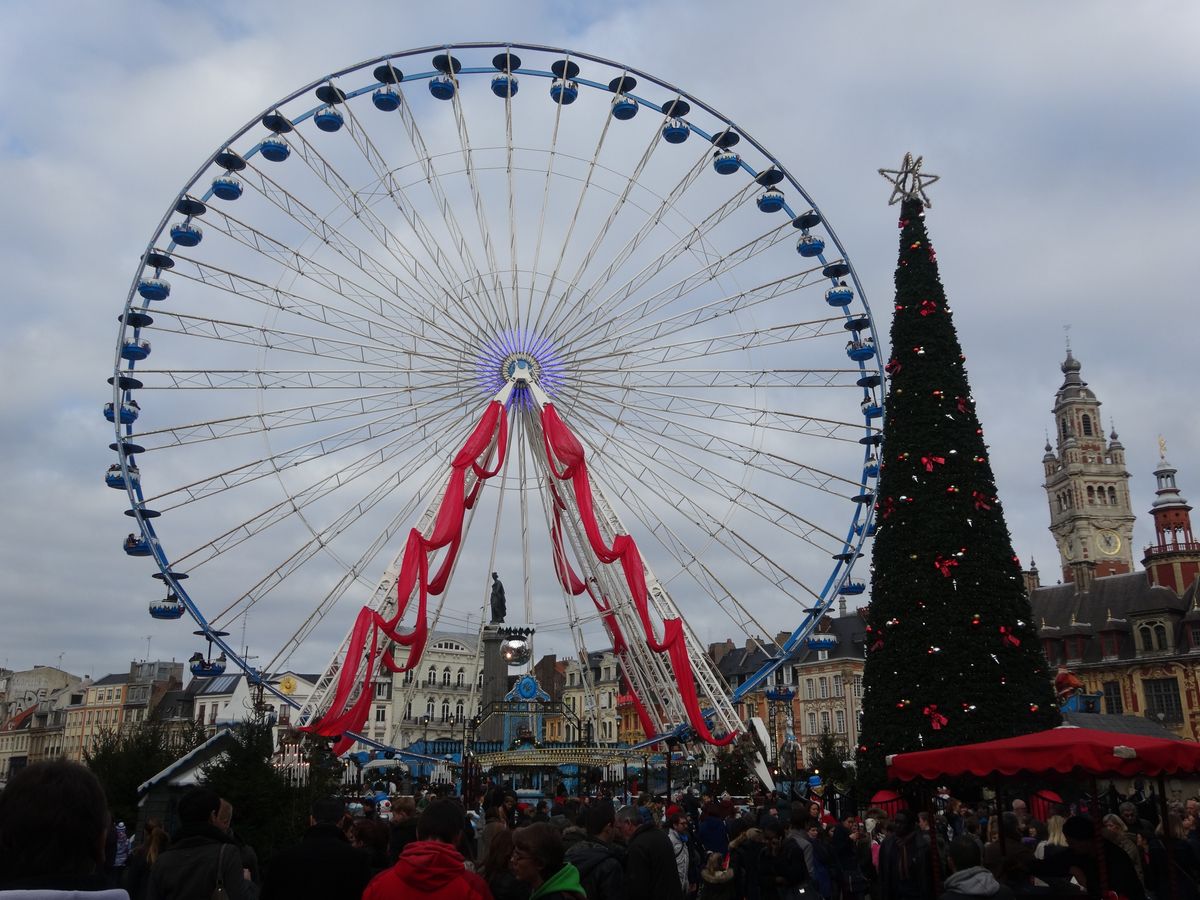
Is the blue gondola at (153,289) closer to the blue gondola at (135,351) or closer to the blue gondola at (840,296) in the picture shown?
the blue gondola at (135,351)

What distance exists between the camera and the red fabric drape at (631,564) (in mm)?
25391

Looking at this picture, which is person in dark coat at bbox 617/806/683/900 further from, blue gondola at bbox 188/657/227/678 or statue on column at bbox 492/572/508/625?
statue on column at bbox 492/572/508/625

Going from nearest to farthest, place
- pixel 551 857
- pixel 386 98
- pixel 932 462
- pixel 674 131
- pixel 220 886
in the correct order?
pixel 551 857 → pixel 220 886 → pixel 932 462 → pixel 386 98 → pixel 674 131

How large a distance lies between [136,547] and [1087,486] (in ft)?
350

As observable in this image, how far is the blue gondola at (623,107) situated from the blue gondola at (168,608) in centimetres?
1691

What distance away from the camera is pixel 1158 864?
10.5 metres

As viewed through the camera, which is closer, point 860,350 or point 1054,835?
point 1054,835

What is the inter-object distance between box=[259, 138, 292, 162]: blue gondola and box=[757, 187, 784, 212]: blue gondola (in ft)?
41.1

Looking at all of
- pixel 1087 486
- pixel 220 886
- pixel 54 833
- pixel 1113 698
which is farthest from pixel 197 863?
pixel 1087 486

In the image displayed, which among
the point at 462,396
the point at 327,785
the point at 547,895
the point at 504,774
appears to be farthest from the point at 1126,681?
the point at 547,895

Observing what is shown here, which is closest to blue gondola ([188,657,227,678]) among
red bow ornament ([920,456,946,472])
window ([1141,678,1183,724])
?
red bow ornament ([920,456,946,472])

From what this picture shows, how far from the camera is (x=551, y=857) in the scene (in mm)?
5641

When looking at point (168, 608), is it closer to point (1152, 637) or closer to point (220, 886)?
point (220, 886)

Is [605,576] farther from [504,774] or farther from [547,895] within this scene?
[547,895]
